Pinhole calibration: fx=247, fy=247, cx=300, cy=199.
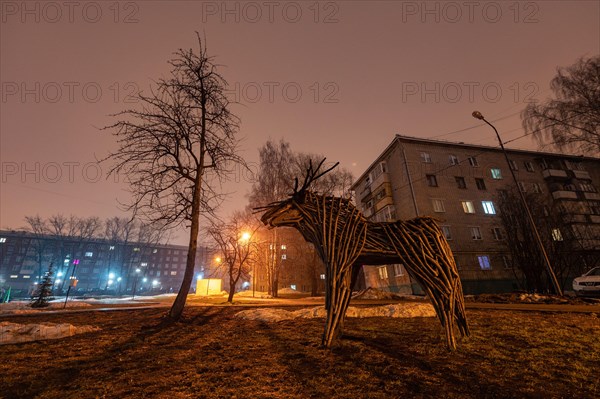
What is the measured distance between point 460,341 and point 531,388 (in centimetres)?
191

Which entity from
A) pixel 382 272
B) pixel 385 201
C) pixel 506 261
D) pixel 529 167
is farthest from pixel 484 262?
pixel 529 167

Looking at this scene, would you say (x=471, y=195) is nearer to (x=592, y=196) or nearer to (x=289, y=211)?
(x=592, y=196)

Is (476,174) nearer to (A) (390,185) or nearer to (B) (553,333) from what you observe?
(A) (390,185)

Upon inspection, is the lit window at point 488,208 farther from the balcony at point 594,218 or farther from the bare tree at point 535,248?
the balcony at point 594,218

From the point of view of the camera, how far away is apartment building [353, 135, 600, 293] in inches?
963

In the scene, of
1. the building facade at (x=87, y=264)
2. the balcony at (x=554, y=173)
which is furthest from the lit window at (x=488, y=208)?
the building facade at (x=87, y=264)

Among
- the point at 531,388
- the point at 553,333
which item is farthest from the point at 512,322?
the point at 531,388

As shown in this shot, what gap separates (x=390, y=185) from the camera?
29.3 meters

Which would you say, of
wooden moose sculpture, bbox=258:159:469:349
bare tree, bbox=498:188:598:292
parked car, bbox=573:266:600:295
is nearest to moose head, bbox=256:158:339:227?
wooden moose sculpture, bbox=258:159:469:349

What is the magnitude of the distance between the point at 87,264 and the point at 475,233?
105926mm

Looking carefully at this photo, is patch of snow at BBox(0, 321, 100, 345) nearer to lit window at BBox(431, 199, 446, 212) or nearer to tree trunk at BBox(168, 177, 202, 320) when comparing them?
tree trunk at BBox(168, 177, 202, 320)

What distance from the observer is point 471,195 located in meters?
27.6

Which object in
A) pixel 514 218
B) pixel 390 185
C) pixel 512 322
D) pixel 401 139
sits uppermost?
pixel 401 139

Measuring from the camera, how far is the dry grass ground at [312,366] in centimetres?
251
